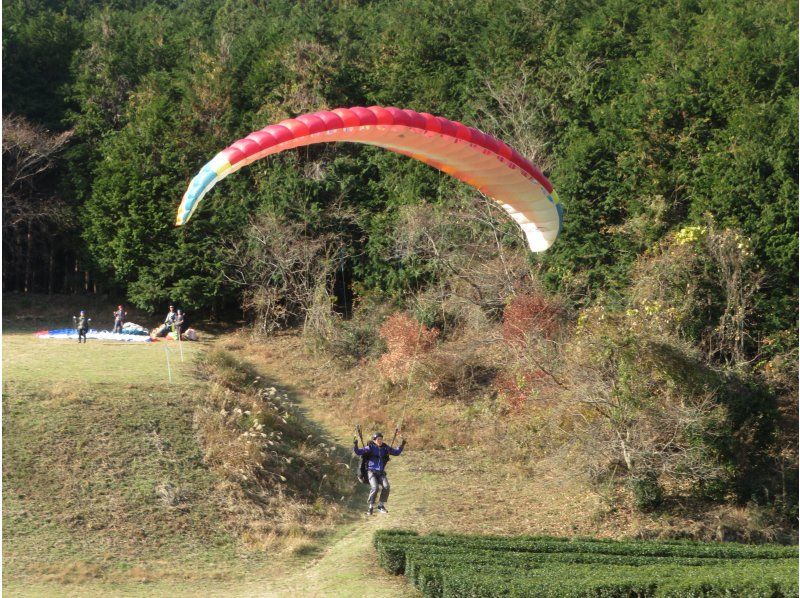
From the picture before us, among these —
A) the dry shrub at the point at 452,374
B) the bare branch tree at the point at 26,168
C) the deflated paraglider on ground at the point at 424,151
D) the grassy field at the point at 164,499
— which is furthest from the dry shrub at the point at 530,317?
the bare branch tree at the point at 26,168

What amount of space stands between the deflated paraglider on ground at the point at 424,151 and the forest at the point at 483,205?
5.08 metres

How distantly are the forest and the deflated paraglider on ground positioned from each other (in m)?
5.08

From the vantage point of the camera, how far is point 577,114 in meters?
31.0

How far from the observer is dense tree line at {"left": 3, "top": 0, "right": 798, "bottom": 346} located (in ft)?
88.3

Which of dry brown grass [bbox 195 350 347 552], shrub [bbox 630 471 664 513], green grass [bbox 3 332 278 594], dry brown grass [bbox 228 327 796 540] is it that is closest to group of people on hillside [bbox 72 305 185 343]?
dry brown grass [bbox 228 327 796 540]

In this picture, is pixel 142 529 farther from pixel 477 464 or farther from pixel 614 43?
pixel 614 43

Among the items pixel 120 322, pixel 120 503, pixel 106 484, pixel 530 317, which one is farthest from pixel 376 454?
pixel 120 322

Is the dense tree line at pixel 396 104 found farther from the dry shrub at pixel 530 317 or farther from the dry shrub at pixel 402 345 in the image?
the dry shrub at pixel 402 345

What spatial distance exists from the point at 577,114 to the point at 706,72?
13.5 feet

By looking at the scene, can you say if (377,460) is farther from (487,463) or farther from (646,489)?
(487,463)

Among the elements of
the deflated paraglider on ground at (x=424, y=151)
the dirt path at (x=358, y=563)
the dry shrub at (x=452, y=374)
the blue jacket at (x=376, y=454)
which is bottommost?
the dirt path at (x=358, y=563)

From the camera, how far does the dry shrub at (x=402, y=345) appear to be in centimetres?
2773

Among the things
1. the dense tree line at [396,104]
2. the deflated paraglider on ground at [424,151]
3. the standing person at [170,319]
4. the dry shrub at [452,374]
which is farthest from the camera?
the standing person at [170,319]

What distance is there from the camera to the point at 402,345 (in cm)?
2823
